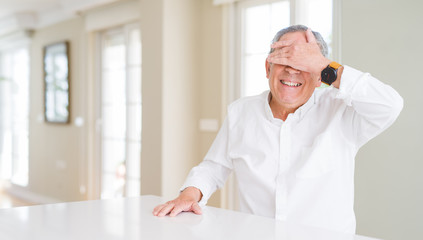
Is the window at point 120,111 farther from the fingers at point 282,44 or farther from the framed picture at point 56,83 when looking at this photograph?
the fingers at point 282,44

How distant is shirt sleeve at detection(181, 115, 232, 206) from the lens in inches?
61.4

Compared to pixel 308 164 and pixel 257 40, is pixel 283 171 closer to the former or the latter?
pixel 308 164

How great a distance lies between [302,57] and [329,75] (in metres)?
0.11

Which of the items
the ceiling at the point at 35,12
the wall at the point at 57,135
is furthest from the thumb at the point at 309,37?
the wall at the point at 57,135

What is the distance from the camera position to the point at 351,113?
146cm

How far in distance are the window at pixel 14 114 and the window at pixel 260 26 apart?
4294 millimetres

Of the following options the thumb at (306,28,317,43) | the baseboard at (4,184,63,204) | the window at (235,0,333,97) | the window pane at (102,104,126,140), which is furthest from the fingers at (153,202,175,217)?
the baseboard at (4,184,63,204)

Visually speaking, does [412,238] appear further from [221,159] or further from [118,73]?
[118,73]

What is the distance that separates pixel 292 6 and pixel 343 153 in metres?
1.91

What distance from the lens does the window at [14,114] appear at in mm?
6434

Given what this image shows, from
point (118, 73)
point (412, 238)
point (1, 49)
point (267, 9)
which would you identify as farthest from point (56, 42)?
point (412, 238)

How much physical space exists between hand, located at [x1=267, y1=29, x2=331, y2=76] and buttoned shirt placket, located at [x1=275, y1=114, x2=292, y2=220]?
269mm

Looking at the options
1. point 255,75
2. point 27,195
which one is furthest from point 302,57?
point 27,195

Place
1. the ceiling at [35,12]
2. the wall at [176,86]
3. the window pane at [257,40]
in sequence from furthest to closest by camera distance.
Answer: the ceiling at [35,12] < the wall at [176,86] < the window pane at [257,40]
